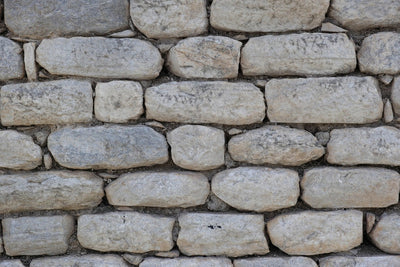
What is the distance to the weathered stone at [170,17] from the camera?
1.99 meters

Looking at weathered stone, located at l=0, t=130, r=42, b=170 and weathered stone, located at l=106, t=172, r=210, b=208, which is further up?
weathered stone, located at l=0, t=130, r=42, b=170

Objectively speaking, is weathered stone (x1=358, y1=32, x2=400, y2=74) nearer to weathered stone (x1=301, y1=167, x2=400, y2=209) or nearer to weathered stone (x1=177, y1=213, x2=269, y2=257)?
weathered stone (x1=301, y1=167, x2=400, y2=209)

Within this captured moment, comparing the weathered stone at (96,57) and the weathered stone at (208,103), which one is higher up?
the weathered stone at (96,57)

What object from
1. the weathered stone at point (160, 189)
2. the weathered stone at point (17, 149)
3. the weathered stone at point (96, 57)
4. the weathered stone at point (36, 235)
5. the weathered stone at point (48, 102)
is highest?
the weathered stone at point (96, 57)

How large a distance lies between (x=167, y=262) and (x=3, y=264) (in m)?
0.75

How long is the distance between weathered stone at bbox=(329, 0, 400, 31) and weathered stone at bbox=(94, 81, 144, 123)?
0.97m

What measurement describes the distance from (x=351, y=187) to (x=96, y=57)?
4.20 ft

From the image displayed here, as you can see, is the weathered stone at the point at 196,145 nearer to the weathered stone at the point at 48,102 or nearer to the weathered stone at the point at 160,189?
the weathered stone at the point at 160,189

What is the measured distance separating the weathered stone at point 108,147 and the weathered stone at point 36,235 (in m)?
0.27

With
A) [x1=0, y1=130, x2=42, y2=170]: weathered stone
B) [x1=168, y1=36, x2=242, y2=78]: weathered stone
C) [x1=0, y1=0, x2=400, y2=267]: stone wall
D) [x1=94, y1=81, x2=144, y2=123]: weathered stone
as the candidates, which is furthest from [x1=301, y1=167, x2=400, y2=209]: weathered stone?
[x1=0, y1=130, x2=42, y2=170]: weathered stone

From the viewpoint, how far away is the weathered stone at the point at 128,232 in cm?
199

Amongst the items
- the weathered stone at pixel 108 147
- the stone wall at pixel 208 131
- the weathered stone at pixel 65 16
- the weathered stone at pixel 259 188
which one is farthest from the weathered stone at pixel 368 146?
the weathered stone at pixel 65 16

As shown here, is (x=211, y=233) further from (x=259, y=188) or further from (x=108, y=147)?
(x=108, y=147)

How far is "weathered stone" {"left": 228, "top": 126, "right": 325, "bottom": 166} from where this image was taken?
77.6 inches
